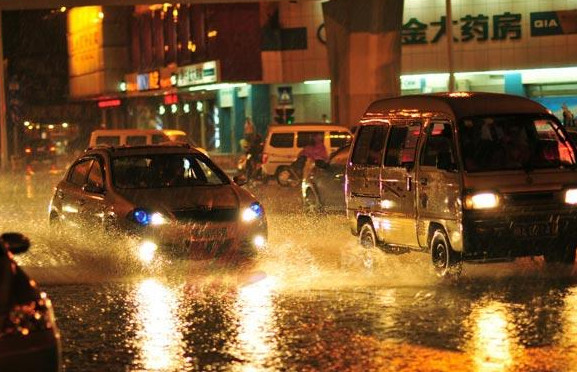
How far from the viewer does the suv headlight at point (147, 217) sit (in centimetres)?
1205

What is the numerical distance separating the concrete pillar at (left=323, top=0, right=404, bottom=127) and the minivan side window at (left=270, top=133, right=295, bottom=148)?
459 cm

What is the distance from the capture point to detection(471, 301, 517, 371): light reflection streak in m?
7.35

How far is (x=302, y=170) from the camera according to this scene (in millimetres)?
26188

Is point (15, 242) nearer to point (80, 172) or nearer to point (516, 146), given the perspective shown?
point (516, 146)

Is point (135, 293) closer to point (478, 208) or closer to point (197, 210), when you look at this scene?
point (197, 210)

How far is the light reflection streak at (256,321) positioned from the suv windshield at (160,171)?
231cm

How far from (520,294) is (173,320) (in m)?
3.22

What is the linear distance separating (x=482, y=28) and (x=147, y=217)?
36353mm

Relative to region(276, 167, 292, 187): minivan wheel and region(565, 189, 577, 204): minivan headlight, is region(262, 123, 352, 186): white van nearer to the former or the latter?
region(276, 167, 292, 187): minivan wheel

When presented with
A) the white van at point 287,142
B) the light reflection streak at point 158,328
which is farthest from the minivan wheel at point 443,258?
the white van at point 287,142

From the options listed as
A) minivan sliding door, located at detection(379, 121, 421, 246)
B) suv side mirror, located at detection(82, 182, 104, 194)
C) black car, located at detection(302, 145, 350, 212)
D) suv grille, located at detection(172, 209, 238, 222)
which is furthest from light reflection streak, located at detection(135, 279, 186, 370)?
black car, located at detection(302, 145, 350, 212)

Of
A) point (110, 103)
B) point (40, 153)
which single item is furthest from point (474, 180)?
point (110, 103)

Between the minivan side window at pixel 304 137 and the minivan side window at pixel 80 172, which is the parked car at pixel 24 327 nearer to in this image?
the minivan side window at pixel 80 172

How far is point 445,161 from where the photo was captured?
36.2 ft
